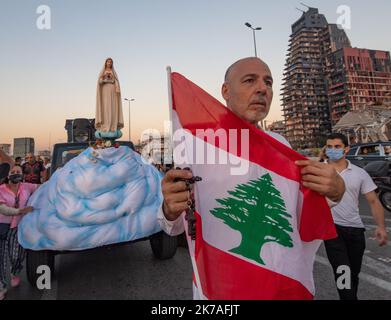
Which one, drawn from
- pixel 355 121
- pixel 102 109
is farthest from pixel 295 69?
pixel 102 109

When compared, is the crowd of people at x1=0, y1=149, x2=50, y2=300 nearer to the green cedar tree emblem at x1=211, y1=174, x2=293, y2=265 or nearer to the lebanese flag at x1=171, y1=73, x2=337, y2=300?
the lebanese flag at x1=171, y1=73, x2=337, y2=300

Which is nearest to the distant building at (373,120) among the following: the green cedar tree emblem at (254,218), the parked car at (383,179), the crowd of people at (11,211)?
the parked car at (383,179)

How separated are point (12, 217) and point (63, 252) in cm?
106

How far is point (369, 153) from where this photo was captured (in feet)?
37.6

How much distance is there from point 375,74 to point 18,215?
165 meters

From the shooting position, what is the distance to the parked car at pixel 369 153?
35.4 ft

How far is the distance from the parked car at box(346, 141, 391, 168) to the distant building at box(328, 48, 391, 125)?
12477 cm

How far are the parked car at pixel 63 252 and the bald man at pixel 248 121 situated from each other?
269cm

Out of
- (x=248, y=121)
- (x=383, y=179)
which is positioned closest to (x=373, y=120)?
(x=383, y=179)

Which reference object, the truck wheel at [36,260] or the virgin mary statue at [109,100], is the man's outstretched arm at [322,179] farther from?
the virgin mary statue at [109,100]

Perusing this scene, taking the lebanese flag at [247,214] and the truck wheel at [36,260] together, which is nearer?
the lebanese flag at [247,214]

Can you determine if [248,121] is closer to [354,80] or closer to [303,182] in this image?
[303,182]

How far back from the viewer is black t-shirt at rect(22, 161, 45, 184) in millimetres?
8469

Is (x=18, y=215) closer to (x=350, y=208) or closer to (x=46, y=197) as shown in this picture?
(x=46, y=197)
